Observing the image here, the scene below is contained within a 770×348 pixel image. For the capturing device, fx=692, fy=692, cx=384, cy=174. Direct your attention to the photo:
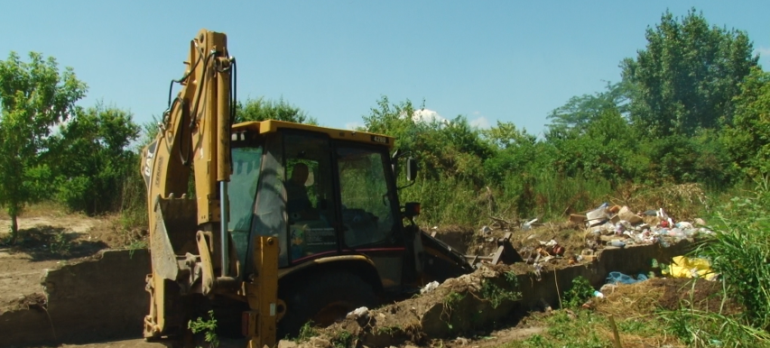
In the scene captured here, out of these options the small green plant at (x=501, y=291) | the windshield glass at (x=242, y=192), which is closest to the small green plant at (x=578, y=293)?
the small green plant at (x=501, y=291)

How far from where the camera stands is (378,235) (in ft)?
23.8

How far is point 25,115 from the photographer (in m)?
11.7

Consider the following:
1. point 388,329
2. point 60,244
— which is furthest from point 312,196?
point 60,244

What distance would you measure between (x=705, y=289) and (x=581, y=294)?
5.61ft

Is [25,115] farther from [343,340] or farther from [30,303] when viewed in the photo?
[343,340]

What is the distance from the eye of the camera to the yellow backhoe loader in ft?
18.6

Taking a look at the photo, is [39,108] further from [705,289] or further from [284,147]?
[705,289]

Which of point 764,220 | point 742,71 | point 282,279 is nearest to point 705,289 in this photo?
point 764,220

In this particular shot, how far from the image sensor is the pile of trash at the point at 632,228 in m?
11.9

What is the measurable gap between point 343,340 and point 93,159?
1088cm

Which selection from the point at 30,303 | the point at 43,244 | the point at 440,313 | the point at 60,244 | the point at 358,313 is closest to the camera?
the point at 358,313

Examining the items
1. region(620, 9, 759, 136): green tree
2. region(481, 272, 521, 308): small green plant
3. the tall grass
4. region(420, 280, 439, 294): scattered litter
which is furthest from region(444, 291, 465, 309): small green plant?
region(620, 9, 759, 136): green tree

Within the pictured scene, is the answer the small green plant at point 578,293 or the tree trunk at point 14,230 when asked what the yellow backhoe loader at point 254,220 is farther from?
the tree trunk at point 14,230

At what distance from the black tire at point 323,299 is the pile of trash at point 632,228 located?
19.7 ft
